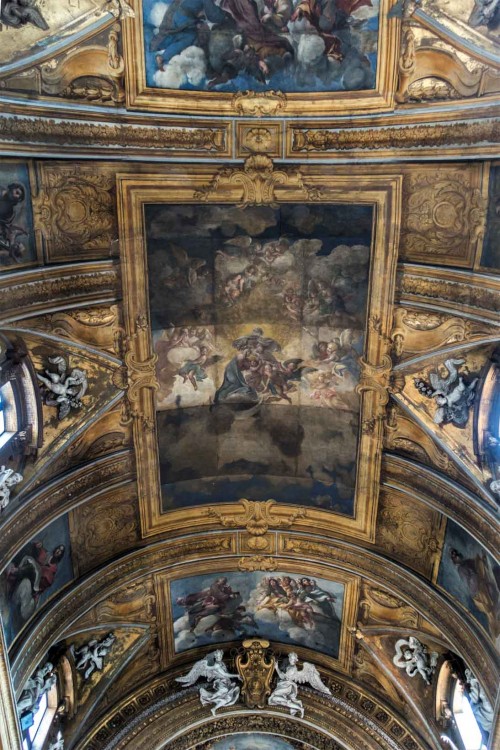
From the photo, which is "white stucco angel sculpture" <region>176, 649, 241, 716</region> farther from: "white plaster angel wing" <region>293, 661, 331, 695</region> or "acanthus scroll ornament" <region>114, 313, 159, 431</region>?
"acanthus scroll ornament" <region>114, 313, 159, 431</region>

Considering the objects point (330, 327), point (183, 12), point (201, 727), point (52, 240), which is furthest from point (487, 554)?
point (183, 12)

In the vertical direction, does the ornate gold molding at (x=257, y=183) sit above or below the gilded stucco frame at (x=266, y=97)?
below

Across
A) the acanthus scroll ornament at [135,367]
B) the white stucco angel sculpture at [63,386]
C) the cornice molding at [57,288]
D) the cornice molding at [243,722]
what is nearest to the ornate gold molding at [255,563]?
the cornice molding at [243,722]

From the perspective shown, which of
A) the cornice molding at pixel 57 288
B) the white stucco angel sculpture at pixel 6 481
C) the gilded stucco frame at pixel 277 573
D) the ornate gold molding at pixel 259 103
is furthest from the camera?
the gilded stucco frame at pixel 277 573

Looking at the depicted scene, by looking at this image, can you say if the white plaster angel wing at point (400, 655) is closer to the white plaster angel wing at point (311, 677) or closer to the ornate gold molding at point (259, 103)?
the white plaster angel wing at point (311, 677)

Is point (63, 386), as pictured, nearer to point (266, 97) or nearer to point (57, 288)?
point (57, 288)

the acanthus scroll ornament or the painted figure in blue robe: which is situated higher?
the painted figure in blue robe

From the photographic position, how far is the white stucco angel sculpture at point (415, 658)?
17.6 meters

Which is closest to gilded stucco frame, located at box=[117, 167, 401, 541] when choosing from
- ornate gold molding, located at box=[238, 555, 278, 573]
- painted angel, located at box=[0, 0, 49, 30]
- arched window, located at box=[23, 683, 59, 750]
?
ornate gold molding, located at box=[238, 555, 278, 573]

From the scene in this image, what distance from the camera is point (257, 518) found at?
18516 mm

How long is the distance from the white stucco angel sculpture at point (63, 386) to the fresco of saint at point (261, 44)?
20.3ft

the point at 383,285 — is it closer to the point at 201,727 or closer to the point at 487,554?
the point at 487,554

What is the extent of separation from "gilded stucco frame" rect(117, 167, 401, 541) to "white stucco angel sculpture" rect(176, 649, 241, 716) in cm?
496

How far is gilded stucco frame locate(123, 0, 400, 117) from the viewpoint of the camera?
13.0 metres
